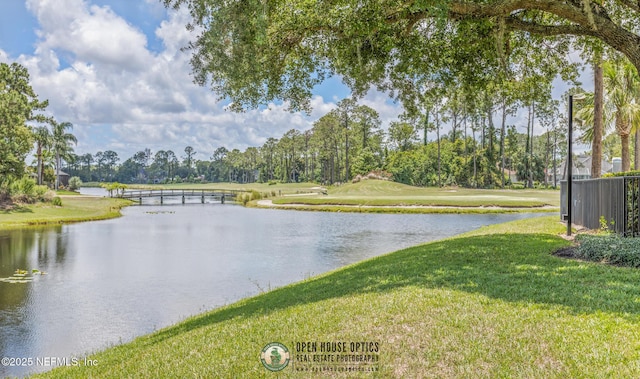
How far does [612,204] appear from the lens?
12016 mm

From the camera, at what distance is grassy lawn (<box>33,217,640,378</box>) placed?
422 cm

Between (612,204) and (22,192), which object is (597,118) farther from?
(22,192)

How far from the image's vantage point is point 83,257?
63.0 ft

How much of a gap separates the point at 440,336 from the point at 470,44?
8514mm

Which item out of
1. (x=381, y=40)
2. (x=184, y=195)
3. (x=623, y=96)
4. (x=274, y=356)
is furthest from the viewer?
(x=184, y=195)

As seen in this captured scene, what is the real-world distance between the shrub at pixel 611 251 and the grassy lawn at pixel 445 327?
64cm

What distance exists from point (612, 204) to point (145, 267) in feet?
49.8

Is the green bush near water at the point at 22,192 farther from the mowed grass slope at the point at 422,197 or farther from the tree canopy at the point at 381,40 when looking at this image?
the tree canopy at the point at 381,40

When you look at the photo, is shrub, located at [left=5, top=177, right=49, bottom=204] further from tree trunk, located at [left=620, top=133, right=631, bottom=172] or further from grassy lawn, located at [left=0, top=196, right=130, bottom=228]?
tree trunk, located at [left=620, top=133, right=631, bottom=172]

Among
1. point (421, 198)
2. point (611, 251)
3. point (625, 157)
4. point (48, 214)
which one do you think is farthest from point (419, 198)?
point (611, 251)

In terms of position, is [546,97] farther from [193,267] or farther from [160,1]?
[193,267]

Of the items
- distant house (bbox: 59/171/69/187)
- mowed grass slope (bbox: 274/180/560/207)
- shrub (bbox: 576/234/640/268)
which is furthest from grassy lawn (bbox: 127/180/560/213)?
distant house (bbox: 59/171/69/187)

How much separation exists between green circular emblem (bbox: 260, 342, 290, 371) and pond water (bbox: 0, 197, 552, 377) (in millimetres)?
4903

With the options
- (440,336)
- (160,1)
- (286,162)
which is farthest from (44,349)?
(286,162)
